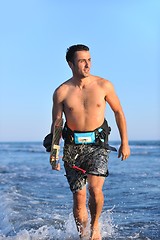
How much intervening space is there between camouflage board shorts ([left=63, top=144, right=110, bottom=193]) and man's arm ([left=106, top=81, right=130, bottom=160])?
23 centimetres

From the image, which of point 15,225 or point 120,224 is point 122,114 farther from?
point 15,225

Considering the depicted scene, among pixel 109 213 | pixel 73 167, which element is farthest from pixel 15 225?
pixel 73 167

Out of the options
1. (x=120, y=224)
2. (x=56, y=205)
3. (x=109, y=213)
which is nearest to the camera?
(x=120, y=224)

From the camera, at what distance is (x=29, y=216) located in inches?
297

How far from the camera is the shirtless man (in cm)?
541

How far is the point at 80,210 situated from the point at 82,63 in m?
1.64

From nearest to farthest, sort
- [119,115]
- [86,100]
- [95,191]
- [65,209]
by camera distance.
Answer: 1. [95,191]
2. [86,100]
3. [119,115]
4. [65,209]

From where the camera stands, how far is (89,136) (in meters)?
5.44

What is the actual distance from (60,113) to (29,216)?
258 centimetres

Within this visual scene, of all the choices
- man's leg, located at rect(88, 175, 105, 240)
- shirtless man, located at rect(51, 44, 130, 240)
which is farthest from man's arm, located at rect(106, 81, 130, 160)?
man's leg, located at rect(88, 175, 105, 240)

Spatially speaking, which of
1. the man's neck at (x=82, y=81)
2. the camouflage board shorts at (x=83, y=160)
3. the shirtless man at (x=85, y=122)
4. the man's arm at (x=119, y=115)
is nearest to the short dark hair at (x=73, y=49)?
the shirtless man at (x=85, y=122)

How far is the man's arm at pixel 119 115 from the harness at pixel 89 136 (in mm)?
157

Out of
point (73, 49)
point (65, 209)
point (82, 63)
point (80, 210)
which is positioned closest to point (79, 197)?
point (80, 210)

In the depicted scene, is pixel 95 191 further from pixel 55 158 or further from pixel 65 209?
pixel 65 209
